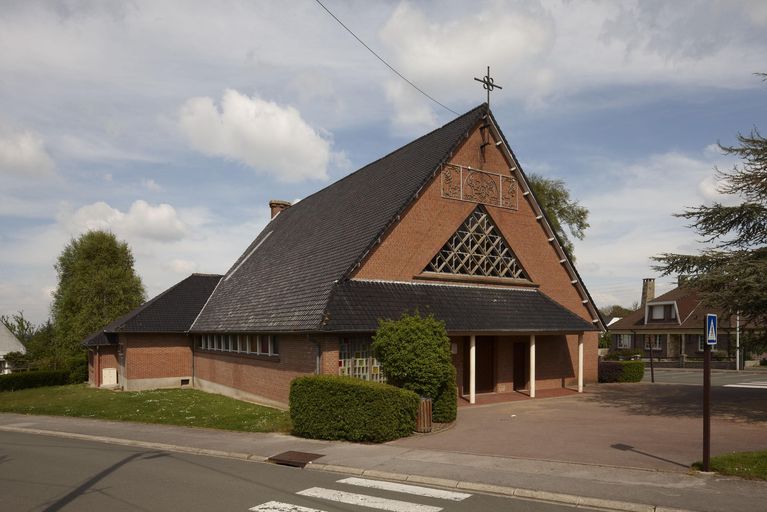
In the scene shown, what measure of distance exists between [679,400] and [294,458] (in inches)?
642

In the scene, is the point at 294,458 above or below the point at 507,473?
below

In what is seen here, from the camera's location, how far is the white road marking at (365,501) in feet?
29.6

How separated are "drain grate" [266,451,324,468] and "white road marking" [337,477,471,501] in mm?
1730

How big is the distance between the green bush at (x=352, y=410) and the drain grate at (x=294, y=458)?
1738 millimetres

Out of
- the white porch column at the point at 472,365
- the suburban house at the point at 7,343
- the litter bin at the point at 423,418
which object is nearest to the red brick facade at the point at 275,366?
the litter bin at the point at 423,418

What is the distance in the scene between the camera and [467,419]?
18.5m

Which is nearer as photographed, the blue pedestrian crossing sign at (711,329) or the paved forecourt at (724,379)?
the blue pedestrian crossing sign at (711,329)

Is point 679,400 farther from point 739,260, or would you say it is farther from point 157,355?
point 157,355

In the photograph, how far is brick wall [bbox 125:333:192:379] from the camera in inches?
1225

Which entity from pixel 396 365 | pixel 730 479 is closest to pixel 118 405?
pixel 396 365

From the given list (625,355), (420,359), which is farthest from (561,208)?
(420,359)

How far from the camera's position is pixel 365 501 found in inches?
372

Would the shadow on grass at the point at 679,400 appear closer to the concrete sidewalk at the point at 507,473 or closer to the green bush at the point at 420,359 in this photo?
the green bush at the point at 420,359

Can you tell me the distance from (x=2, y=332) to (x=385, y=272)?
53031 millimetres
